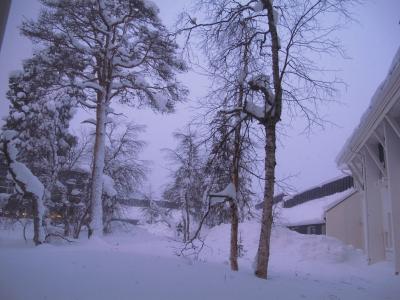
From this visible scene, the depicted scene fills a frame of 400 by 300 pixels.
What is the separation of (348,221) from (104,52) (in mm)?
20639

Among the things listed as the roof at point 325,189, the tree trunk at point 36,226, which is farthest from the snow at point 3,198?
the roof at point 325,189

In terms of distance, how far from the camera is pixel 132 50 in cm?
1877

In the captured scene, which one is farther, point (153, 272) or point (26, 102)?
point (26, 102)

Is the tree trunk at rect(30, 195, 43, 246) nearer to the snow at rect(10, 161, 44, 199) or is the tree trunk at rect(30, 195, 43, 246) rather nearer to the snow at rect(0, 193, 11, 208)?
the snow at rect(10, 161, 44, 199)

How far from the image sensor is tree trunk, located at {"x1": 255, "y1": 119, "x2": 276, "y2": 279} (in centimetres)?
907

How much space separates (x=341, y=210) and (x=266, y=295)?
2265 cm

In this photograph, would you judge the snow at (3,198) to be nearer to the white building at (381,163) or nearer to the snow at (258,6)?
the snow at (258,6)

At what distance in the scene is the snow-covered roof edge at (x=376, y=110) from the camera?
10578 mm

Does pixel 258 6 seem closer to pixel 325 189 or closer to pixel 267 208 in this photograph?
pixel 267 208

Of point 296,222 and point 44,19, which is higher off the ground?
point 44,19

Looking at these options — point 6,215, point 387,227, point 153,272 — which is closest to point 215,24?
point 153,272

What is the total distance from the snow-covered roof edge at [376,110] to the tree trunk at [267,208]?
374 cm

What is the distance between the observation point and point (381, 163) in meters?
16.9

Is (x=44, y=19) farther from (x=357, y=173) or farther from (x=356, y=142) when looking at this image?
(x=357, y=173)
